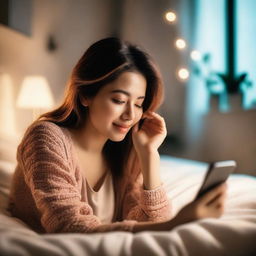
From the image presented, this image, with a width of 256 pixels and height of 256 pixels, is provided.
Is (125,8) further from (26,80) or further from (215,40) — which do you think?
(26,80)

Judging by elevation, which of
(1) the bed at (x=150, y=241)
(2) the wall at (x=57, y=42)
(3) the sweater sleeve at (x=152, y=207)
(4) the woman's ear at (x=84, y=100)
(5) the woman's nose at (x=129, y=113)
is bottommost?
(3) the sweater sleeve at (x=152, y=207)

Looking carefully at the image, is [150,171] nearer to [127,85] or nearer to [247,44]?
[127,85]

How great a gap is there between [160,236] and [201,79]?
2.13 m

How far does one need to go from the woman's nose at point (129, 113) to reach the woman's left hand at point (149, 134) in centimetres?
11

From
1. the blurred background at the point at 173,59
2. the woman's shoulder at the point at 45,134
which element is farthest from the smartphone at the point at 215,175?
the blurred background at the point at 173,59

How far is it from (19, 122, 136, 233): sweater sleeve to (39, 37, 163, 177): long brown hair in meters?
0.14

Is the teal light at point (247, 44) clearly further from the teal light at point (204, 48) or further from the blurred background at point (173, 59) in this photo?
the teal light at point (204, 48)

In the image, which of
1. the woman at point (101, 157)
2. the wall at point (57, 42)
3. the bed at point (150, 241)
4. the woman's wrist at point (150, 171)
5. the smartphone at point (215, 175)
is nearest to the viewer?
the bed at point (150, 241)

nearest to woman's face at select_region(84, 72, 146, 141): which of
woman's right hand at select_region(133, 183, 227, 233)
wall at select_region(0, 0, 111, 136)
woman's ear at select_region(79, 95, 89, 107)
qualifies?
woman's ear at select_region(79, 95, 89, 107)

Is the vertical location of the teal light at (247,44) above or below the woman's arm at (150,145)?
above

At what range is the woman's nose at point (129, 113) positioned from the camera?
40.9 inches

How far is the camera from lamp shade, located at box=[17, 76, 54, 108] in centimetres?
249

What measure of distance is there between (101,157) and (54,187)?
42 cm

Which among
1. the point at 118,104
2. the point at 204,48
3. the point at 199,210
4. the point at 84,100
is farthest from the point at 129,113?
the point at 204,48
